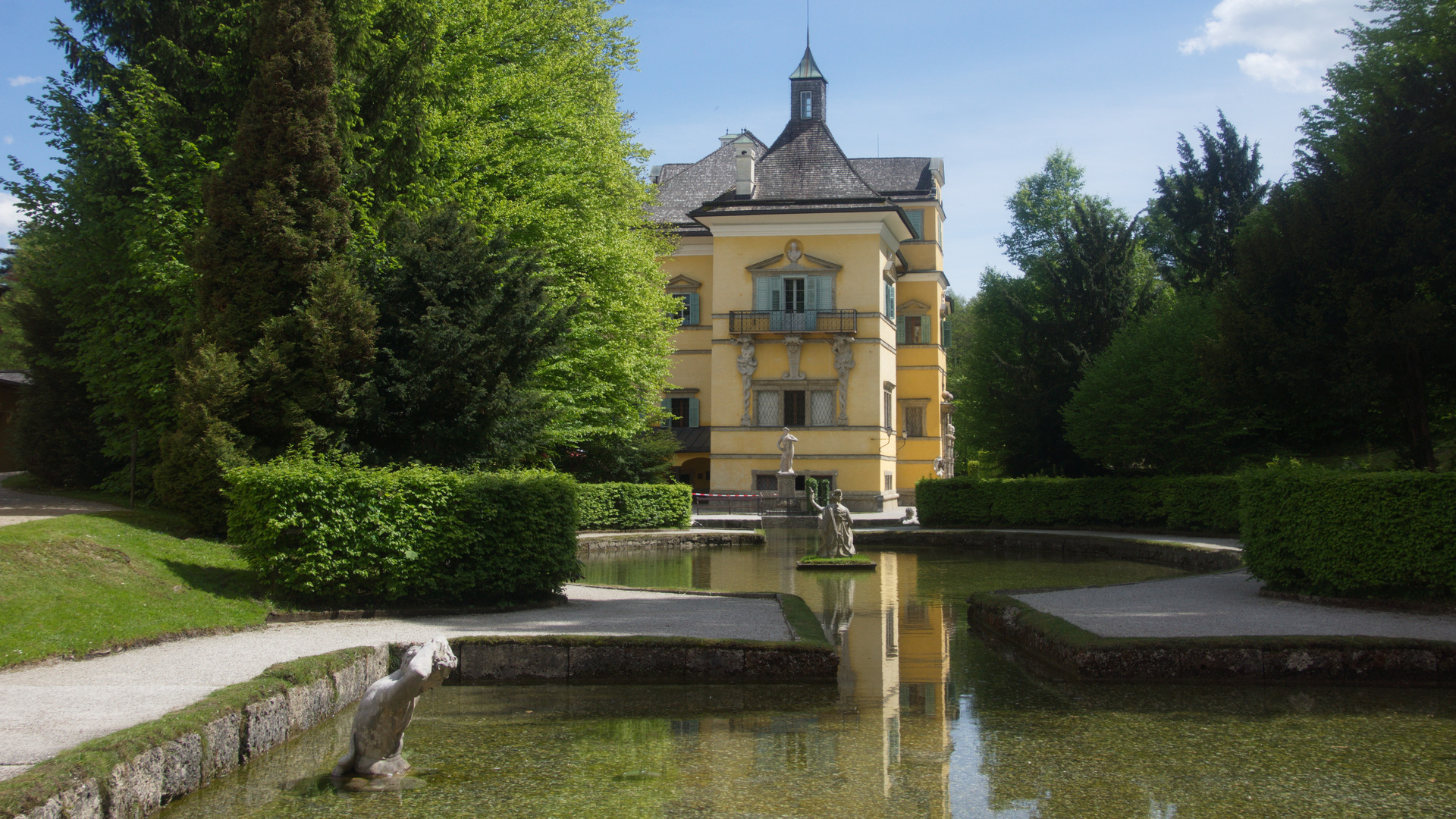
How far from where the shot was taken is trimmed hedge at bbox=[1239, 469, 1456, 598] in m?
10.9

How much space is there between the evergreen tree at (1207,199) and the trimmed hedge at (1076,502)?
10.2m

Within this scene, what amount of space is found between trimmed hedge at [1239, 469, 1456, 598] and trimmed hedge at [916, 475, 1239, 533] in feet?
35.8

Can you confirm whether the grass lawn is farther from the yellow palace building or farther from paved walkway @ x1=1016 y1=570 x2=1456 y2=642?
the yellow palace building

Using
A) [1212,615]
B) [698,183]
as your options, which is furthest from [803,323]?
[1212,615]

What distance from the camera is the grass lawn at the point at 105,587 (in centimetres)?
824

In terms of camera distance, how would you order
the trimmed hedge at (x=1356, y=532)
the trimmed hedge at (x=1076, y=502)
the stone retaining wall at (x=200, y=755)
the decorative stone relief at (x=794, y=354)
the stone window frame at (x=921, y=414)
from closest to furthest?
1. the stone retaining wall at (x=200, y=755)
2. the trimmed hedge at (x=1356, y=532)
3. the trimmed hedge at (x=1076, y=502)
4. the decorative stone relief at (x=794, y=354)
5. the stone window frame at (x=921, y=414)

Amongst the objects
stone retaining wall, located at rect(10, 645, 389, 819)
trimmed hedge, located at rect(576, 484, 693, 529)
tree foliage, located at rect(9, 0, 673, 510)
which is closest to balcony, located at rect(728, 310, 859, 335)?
trimmed hedge, located at rect(576, 484, 693, 529)

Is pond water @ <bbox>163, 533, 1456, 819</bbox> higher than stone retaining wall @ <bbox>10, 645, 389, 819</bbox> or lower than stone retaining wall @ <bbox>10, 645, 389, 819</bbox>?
lower

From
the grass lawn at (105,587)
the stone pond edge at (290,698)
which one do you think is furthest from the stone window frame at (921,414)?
the grass lawn at (105,587)

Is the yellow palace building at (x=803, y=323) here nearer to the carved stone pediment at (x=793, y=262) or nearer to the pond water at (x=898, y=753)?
the carved stone pediment at (x=793, y=262)

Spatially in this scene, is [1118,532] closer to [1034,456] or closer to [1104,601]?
[1034,456]

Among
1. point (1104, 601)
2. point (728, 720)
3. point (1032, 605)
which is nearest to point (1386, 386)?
point (1104, 601)

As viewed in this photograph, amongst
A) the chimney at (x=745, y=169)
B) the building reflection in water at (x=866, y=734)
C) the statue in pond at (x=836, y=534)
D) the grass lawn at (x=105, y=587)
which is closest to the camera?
the building reflection in water at (x=866, y=734)

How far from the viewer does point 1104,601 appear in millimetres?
11883
